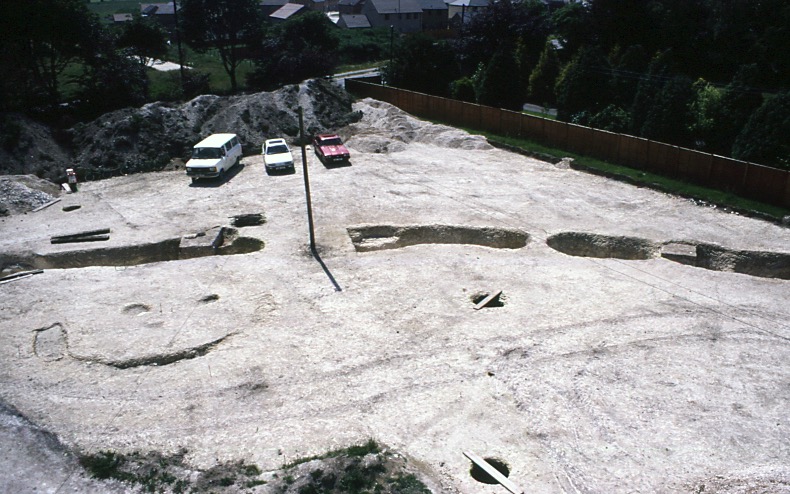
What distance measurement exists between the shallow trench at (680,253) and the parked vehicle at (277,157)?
15.0 meters

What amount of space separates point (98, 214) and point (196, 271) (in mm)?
8815

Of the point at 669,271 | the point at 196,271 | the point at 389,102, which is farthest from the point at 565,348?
the point at 389,102

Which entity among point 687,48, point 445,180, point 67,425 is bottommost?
point 67,425

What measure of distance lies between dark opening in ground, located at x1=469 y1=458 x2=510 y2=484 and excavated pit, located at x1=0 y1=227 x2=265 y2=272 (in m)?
13.6

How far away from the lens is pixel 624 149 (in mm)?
31516

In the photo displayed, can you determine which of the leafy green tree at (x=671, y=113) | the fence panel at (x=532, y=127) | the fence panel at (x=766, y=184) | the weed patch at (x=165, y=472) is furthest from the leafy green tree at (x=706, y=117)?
the weed patch at (x=165, y=472)

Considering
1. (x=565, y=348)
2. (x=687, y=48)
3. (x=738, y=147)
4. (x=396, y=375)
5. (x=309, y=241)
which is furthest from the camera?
(x=687, y=48)

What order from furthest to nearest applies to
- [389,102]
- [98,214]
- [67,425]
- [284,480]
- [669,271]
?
1. [389,102]
2. [98,214]
3. [669,271]
4. [67,425]
5. [284,480]

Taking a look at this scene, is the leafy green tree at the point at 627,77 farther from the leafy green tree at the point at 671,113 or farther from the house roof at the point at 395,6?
the house roof at the point at 395,6

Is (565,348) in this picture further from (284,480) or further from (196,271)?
(196,271)

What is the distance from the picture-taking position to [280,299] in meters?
18.0

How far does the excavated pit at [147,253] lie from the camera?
21.6 meters

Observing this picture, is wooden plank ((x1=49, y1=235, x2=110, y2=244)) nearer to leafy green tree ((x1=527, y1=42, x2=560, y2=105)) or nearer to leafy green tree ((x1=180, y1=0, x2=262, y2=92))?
leafy green tree ((x1=180, y1=0, x2=262, y2=92))

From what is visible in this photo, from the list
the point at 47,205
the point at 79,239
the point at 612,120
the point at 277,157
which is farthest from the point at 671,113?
the point at 47,205
